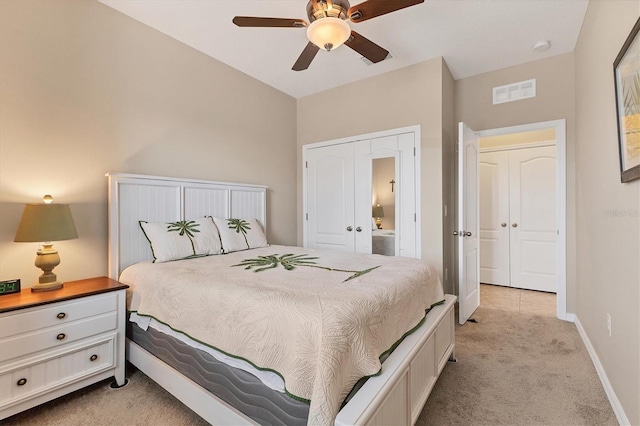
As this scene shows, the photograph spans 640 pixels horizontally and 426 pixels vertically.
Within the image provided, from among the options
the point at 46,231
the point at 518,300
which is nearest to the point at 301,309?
the point at 46,231

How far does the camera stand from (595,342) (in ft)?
7.52

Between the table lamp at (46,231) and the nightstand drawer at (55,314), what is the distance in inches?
9.9

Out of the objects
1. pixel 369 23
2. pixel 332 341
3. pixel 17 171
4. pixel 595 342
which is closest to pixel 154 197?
pixel 17 171

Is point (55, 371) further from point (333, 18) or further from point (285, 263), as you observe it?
point (333, 18)

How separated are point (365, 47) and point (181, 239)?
213cm

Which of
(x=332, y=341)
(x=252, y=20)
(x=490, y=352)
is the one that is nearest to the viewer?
(x=332, y=341)

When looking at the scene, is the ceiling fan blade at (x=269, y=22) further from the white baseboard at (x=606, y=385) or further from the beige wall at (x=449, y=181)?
the white baseboard at (x=606, y=385)

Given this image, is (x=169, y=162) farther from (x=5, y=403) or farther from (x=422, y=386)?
(x=422, y=386)

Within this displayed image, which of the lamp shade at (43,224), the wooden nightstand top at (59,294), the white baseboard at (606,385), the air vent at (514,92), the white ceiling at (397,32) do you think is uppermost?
the white ceiling at (397,32)

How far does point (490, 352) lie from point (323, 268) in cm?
168

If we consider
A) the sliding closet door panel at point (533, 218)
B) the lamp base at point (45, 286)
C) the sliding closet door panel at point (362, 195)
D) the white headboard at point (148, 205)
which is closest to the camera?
the lamp base at point (45, 286)

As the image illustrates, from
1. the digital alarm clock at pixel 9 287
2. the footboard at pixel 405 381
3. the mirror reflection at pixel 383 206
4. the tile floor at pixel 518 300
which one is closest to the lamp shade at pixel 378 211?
the mirror reflection at pixel 383 206

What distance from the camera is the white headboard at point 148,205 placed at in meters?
2.39

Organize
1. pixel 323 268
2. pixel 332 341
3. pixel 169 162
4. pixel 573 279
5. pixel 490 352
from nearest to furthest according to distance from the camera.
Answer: pixel 332 341, pixel 323 268, pixel 490 352, pixel 169 162, pixel 573 279
